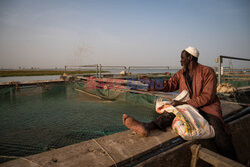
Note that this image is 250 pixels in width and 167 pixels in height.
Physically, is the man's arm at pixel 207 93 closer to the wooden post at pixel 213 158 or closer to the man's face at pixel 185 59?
the man's face at pixel 185 59

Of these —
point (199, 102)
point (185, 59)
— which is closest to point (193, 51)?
point (185, 59)

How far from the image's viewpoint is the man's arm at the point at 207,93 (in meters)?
2.07

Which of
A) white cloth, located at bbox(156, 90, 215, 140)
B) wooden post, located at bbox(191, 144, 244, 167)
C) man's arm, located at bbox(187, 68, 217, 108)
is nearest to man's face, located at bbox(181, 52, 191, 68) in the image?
man's arm, located at bbox(187, 68, 217, 108)

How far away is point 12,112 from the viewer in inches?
193

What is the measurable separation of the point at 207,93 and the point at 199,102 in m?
0.18

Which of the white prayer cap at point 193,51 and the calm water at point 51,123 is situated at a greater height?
the white prayer cap at point 193,51

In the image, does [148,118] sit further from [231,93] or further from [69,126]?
[231,93]

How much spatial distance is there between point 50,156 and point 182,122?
1.61 metres

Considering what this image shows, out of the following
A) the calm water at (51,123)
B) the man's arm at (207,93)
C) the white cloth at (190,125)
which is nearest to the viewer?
the white cloth at (190,125)

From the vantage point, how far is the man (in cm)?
192

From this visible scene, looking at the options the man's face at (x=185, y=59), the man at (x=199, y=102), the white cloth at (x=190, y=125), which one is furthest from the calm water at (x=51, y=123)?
the man's face at (x=185, y=59)

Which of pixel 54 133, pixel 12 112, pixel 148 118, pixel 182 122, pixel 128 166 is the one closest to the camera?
pixel 128 166

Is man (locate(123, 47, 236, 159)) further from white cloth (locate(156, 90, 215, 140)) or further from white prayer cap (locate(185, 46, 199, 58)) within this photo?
white cloth (locate(156, 90, 215, 140))

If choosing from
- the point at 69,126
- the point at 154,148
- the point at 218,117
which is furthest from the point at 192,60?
the point at 69,126
